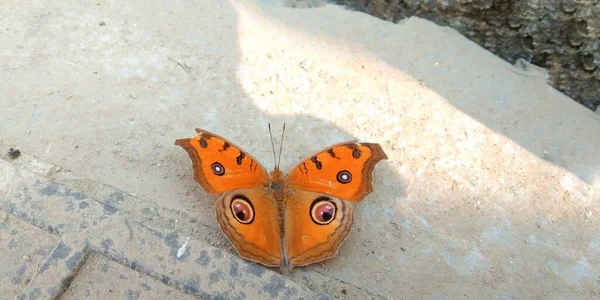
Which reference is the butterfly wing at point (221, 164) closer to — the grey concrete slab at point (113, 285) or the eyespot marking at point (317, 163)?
the eyespot marking at point (317, 163)

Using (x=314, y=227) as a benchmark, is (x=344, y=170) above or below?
above

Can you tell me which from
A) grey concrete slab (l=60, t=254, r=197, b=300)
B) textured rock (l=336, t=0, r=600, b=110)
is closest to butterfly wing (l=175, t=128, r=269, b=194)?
grey concrete slab (l=60, t=254, r=197, b=300)

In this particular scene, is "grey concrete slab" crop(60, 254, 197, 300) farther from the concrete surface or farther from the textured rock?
the textured rock

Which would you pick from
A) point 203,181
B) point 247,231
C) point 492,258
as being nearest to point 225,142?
point 203,181

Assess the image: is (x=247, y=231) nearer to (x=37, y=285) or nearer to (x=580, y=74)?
(x=37, y=285)

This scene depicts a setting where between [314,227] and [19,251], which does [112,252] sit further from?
[314,227]

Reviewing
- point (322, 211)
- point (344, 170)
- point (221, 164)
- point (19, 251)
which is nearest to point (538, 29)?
point (344, 170)
